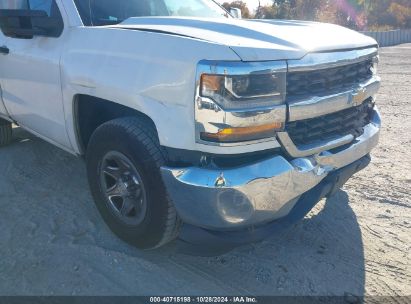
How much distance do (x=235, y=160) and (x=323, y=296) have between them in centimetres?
101

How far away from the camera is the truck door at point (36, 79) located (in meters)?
3.19

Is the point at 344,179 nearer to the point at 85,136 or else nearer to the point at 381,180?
the point at 381,180

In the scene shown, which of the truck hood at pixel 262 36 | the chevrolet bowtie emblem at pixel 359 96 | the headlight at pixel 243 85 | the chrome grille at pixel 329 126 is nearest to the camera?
the headlight at pixel 243 85

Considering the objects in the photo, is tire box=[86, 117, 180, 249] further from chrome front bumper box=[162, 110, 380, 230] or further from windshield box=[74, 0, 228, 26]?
windshield box=[74, 0, 228, 26]

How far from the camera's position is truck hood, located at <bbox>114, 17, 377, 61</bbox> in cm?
226

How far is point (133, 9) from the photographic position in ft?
11.3

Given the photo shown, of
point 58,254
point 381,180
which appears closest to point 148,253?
point 58,254

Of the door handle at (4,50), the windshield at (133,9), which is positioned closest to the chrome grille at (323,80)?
the windshield at (133,9)

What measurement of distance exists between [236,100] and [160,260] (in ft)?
4.30

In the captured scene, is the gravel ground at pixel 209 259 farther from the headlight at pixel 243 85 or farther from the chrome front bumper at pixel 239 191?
the headlight at pixel 243 85

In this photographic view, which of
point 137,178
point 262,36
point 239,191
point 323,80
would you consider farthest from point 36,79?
point 323,80

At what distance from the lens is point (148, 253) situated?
9.54 ft

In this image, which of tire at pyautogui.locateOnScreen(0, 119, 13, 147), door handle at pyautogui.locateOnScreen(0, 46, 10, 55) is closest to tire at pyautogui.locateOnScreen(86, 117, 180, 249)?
door handle at pyautogui.locateOnScreen(0, 46, 10, 55)

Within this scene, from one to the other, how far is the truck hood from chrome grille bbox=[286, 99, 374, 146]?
1.35ft
